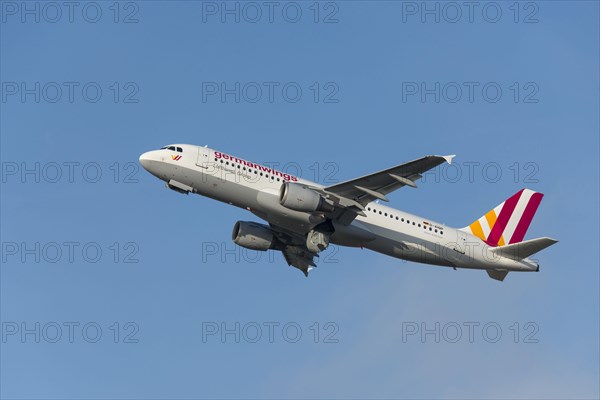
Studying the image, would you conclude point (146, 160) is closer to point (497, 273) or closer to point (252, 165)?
point (252, 165)

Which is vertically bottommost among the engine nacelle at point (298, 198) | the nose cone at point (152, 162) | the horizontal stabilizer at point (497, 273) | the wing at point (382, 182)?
the horizontal stabilizer at point (497, 273)

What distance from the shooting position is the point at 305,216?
60.4 meters

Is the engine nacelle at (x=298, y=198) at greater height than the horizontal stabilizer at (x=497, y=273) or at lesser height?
greater

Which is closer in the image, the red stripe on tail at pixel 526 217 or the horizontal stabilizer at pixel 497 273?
the horizontal stabilizer at pixel 497 273

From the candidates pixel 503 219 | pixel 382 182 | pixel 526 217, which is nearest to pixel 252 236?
pixel 382 182

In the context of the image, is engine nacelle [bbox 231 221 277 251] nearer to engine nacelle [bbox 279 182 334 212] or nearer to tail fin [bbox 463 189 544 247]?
engine nacelle [bbox 279 182 334 212]

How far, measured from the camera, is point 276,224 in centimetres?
6212

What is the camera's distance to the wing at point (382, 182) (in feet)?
184

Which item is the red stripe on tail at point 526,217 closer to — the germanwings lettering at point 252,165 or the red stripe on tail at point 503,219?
the red stripe on tail at point 503,219

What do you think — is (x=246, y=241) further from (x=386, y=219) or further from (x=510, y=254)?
(x=510, y=254)

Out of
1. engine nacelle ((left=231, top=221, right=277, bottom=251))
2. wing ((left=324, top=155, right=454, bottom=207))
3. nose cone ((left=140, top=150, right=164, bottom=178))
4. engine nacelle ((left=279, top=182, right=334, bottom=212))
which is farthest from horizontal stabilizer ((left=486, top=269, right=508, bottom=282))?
nose cone ((left=140, top=150, right=164, bottom=178))

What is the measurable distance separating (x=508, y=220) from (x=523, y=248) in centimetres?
537

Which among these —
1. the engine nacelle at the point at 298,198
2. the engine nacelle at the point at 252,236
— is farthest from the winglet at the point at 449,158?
the engine nacelle at the point at 252,236

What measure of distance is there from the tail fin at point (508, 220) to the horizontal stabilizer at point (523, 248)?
6.93ft
